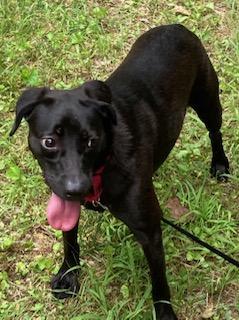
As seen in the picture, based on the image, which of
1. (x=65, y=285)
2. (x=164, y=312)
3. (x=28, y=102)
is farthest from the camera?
(x=65, y=285)

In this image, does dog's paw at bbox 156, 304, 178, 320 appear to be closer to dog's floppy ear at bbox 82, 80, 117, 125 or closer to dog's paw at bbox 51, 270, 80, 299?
dog's paw at bbox 51, 270, 80, 299

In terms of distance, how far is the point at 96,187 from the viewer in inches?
122

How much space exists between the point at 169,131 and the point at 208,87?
1.54 ft

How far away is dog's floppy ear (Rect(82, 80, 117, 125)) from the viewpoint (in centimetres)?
297

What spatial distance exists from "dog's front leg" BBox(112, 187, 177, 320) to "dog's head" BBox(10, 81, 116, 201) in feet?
0.99

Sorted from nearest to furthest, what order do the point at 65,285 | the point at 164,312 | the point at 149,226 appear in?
the point at 149,226, the point at 164,312, the point at 65,285

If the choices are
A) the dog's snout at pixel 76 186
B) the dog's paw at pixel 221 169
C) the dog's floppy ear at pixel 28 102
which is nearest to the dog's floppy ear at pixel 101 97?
the dog's floppy ear at pixel 28 102

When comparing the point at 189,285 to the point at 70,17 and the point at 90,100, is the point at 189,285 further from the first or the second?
the point at 70,17

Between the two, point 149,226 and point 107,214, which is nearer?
point 149,226

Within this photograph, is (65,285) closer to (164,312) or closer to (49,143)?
(164,312)

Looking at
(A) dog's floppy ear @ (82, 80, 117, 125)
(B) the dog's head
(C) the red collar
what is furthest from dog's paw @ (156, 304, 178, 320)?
(A) dog's floppy ear @ (82, 80, 117, 125)

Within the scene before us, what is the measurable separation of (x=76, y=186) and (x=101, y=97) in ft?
1.60

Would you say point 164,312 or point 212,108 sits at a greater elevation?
point 212,108

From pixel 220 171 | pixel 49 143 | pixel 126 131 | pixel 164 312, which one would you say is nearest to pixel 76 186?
pixel 49 143
